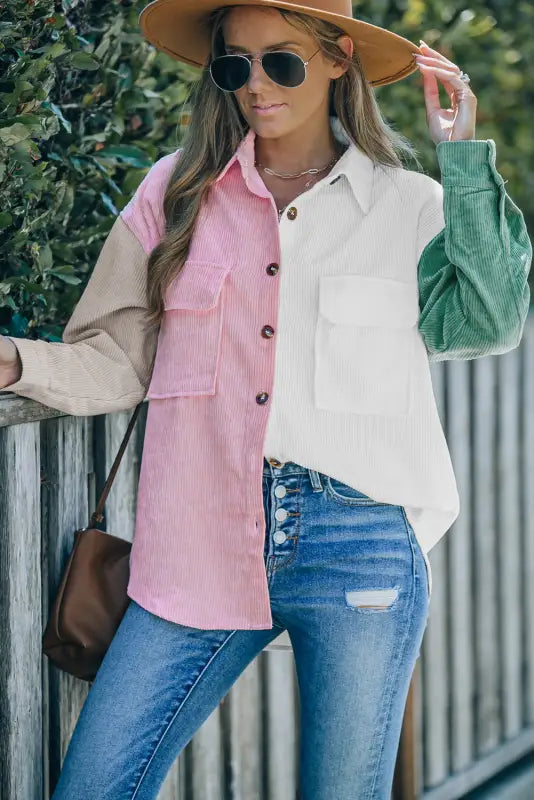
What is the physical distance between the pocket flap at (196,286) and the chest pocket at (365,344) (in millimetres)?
195

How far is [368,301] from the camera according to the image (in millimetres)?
2396

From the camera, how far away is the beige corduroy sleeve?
8.05ft

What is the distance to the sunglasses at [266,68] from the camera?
2381 millimetres

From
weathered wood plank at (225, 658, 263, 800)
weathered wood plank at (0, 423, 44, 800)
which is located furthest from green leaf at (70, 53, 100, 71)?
weathered wood plank at (225, 658, 263, 800)

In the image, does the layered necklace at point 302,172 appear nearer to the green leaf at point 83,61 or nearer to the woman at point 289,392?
the woman at point 289,392

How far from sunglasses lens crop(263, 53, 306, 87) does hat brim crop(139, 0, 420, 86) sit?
90 mm

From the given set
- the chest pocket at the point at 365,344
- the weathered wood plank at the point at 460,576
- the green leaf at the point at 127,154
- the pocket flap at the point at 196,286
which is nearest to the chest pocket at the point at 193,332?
the pocket flap at the point at 196,286

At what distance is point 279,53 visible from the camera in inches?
93.4

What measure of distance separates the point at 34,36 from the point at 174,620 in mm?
1245

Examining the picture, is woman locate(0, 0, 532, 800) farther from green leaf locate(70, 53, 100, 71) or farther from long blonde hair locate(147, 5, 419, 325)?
green leaf locate(70, 53, 100, 71)

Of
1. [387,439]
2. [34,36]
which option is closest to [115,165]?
[34,36]

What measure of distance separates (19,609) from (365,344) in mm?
845

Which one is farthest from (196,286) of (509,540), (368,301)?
(509,540)

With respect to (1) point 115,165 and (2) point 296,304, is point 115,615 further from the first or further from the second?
(1) point 115,165
